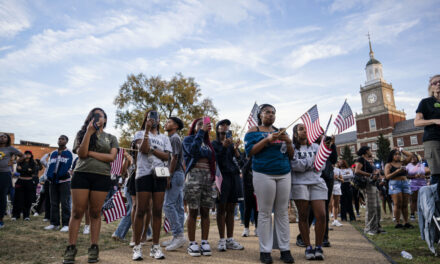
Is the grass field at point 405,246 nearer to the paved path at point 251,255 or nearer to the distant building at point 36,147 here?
the paved path at point 251,255

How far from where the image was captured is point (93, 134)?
14.6ft

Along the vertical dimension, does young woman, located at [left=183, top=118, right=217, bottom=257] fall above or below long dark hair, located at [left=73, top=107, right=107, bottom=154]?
below

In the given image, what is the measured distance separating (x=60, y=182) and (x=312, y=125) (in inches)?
251

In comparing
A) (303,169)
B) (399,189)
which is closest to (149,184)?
(303,169)

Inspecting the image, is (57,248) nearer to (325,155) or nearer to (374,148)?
(325,155)

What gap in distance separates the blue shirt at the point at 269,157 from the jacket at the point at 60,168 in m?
5.34

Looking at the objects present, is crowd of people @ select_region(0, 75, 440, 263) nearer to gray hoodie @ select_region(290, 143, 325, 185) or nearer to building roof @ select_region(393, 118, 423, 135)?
gray hoodie @ select_region(290, 143, 325, 185)

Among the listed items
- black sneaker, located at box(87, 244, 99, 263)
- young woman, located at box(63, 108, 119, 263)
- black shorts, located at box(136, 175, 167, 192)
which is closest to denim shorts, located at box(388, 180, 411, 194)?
black shorts, located at box(136, 175, 167, 192)

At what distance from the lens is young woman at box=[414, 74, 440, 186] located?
416cm

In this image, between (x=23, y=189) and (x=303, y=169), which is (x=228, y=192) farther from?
(x=23, y=189)

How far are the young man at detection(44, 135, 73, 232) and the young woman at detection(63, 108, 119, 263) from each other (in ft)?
12.1

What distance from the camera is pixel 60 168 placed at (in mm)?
7520

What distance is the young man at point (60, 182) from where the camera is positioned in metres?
7.51

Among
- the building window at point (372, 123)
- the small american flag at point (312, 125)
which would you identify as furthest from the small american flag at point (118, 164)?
the building window at point (372, 123)
